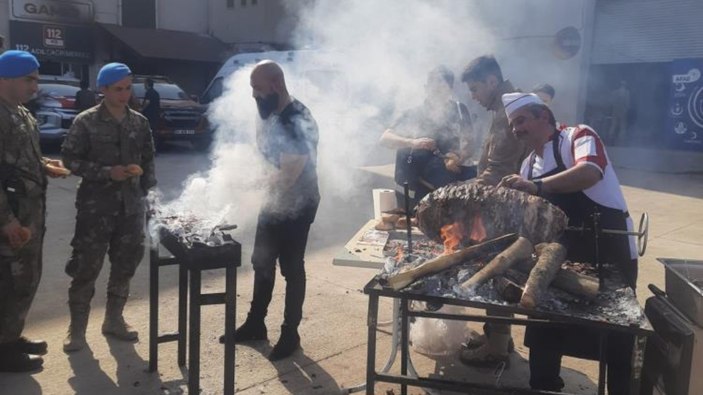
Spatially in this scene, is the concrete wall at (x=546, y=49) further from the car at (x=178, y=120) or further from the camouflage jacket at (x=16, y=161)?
the camouflage jacket at (x=16, y=161)

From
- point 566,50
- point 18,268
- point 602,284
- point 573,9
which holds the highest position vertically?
point 573,9

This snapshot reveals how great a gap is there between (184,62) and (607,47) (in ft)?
57.6

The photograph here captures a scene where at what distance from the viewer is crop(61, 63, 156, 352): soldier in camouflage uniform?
3.83m

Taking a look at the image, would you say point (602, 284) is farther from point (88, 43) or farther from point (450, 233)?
point (88, 43)

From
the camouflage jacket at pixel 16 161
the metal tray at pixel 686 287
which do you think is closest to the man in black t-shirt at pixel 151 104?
the camouflage jacket at pixel 16 161

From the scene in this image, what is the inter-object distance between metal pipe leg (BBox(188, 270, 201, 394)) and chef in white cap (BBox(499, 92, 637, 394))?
1658mm

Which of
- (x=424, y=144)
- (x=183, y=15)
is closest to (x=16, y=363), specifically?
(x=424, y=144)

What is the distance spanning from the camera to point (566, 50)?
1398 centimetres

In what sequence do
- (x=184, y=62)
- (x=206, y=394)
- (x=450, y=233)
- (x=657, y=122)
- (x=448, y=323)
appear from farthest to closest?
1. (x=184, y=62)
2. (x=657, y=122)
3. (x=448, y=323)
4. (x=206, y=394)
5. (x=450, y=233)

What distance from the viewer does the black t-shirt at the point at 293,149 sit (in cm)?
371

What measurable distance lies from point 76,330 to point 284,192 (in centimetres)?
169

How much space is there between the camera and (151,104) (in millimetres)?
13297

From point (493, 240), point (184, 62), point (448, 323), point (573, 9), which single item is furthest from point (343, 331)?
point (184, 62)

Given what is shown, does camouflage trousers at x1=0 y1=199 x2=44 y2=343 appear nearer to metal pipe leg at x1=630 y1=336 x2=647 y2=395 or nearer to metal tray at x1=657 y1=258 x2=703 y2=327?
metal pipe leg at x1=630 y1=336 x2=647 y2=395
